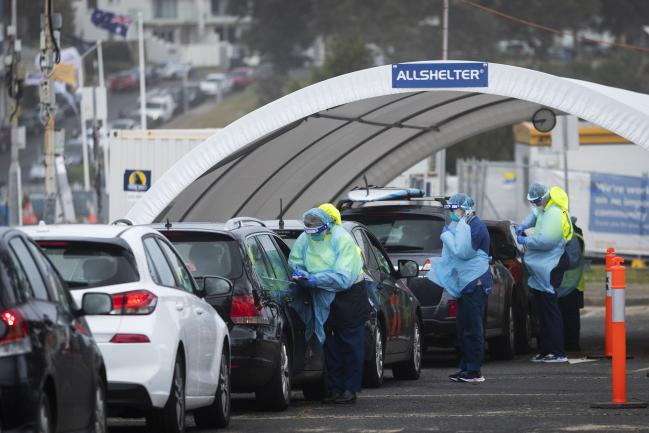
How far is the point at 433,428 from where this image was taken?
12.2 meters

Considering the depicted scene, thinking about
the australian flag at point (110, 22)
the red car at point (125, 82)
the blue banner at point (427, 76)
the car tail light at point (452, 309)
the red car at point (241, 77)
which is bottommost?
the car tail light at point (452, 309)

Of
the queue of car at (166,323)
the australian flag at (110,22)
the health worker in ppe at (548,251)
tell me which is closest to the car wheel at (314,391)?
the queue of car at (166,323)

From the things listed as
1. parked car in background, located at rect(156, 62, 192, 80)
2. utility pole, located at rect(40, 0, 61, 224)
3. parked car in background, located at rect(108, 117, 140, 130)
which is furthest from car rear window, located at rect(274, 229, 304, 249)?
parked car in background, located at rect(156, 62, 192, 80)

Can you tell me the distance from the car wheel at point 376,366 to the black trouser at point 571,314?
16.1ft

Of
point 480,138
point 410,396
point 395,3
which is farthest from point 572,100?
point 395,3

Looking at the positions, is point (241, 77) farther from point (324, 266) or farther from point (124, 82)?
point (324, 266)

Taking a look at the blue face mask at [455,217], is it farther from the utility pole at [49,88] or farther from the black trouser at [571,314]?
the utility pole at [49,88]

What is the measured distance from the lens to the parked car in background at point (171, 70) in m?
119

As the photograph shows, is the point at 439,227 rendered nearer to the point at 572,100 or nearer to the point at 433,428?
the point at 572,100

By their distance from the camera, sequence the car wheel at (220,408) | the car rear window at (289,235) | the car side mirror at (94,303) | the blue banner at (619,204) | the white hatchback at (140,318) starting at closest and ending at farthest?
1. the car side mirror at (94,303)
2. the white hatchback at (140,318)
3. the car wheel at (220,408)
4. the car rear window at (289,235)
5. the blue banner at (619,204)

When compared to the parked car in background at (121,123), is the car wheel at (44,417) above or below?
below

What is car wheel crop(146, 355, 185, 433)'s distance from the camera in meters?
11.3

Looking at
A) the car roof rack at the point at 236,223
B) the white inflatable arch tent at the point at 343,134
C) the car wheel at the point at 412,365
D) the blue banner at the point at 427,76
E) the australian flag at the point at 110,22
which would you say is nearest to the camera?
the car roof rack at the point at 236,223

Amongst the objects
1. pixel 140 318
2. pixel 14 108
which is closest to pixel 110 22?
A: pixel 14 108
